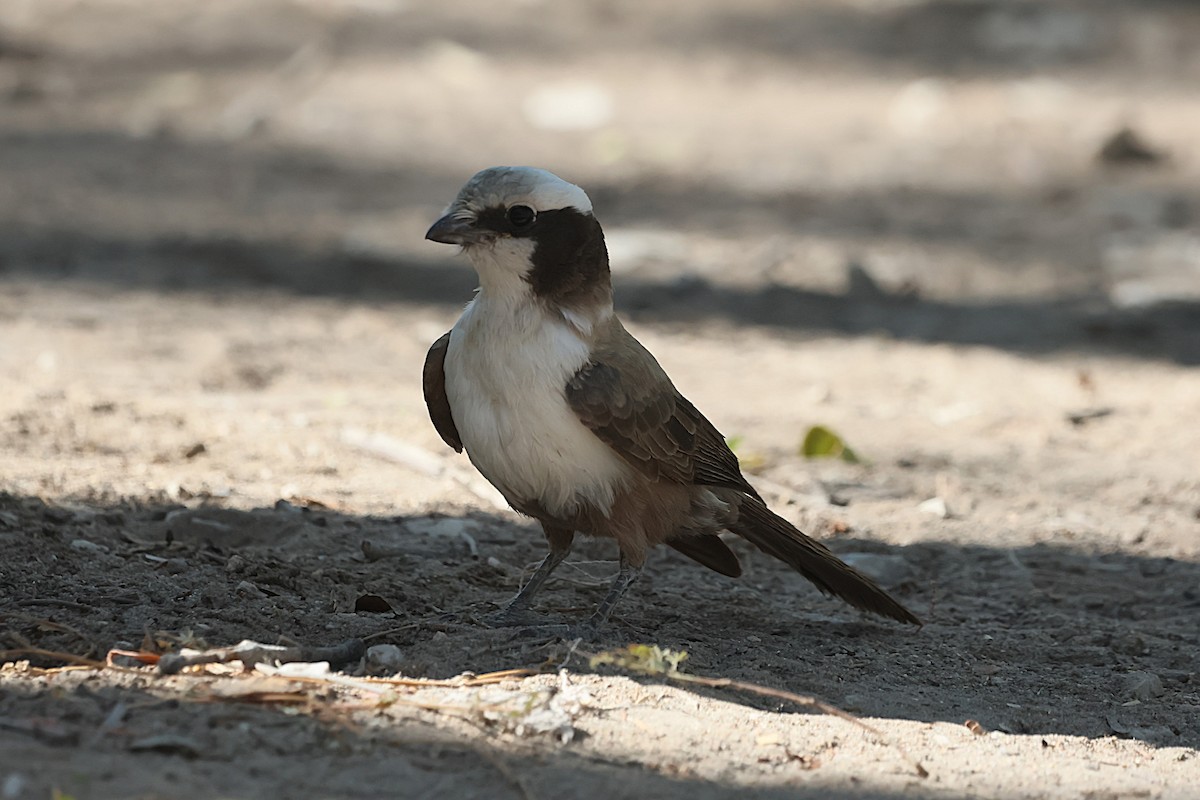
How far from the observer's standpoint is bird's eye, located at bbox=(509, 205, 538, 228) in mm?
4320

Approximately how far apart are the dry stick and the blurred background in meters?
4.86

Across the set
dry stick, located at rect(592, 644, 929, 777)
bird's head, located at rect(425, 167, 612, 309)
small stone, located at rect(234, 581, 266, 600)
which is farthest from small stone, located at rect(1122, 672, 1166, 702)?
small stone, located at rect(234, 581, 266, 600)

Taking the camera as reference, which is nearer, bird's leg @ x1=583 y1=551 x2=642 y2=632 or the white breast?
the white breast

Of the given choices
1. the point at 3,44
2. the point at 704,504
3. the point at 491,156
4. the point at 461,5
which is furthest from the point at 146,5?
the point at 704,504

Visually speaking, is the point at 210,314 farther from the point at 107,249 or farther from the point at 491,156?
the point at 491,156

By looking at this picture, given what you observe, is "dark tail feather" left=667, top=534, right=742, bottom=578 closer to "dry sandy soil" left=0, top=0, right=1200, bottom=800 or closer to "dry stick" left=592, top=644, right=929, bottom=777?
"dry sandy soil" left=0, top=0, right=1200, bottom=800

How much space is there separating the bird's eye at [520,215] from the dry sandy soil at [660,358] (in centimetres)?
113

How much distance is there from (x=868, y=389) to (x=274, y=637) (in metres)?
4.34

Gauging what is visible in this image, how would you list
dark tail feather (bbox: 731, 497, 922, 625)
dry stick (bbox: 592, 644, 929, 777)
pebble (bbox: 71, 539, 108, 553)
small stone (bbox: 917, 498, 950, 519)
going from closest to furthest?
dry stick (bbox: 592, 644, 929, 777) < pebble (bbox: 71, 539, 108, 553) < dark tail feather (bbox: 731, 497, 922, 625) < small stone (bbox: 917, 498, 950, 519)

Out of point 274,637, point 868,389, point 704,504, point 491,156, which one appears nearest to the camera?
point 274,637

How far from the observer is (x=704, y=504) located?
4.77 m

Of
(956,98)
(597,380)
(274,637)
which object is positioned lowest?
(274,637)

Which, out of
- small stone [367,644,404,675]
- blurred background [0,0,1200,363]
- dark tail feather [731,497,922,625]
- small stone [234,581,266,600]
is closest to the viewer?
small stone [367,644,404,675]

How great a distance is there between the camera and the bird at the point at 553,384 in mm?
4266
